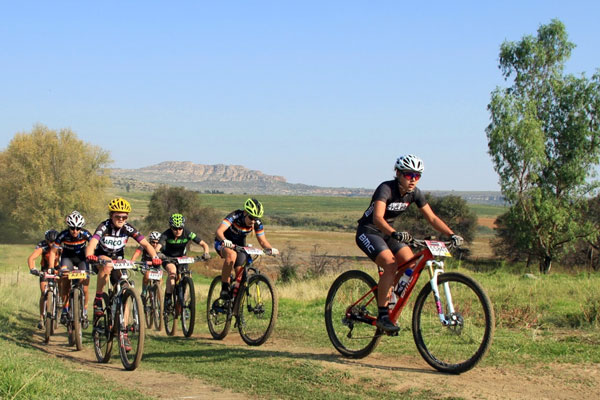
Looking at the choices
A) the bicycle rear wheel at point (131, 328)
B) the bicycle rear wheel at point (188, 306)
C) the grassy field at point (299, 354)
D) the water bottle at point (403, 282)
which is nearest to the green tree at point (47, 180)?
→ the grassy field at point (299, 354)

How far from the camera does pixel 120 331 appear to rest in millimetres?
8867

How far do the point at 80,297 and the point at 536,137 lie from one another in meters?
32.1

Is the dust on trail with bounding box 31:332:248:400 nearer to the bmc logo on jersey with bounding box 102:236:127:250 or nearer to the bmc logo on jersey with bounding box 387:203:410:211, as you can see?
the bmc logo on jersey with bounding box 102:236:127:250

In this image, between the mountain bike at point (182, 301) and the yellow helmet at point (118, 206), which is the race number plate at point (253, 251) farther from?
the yellow helmet at point (118, 206)

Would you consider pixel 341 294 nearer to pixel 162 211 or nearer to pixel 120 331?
pixel 120 331

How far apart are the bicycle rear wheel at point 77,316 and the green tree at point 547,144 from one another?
3113cm

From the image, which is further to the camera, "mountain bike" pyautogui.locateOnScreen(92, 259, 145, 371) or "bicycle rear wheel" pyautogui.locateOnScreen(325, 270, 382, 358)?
"mountain bike" pyautogui.locateOnScreen(92, 259, 145, 371)

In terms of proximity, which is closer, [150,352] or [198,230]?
[150,352]

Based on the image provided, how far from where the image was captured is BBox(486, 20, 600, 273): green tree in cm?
3772

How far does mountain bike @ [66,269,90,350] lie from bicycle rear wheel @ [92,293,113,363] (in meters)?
0.96

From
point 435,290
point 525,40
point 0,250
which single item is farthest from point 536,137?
point 0,250

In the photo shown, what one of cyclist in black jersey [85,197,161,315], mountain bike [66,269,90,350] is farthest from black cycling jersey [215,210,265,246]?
mountain bike [66,269,90,350]

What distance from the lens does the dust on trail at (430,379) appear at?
20.1 feet

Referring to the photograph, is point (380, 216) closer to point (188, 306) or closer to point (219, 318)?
point (219, 318)
